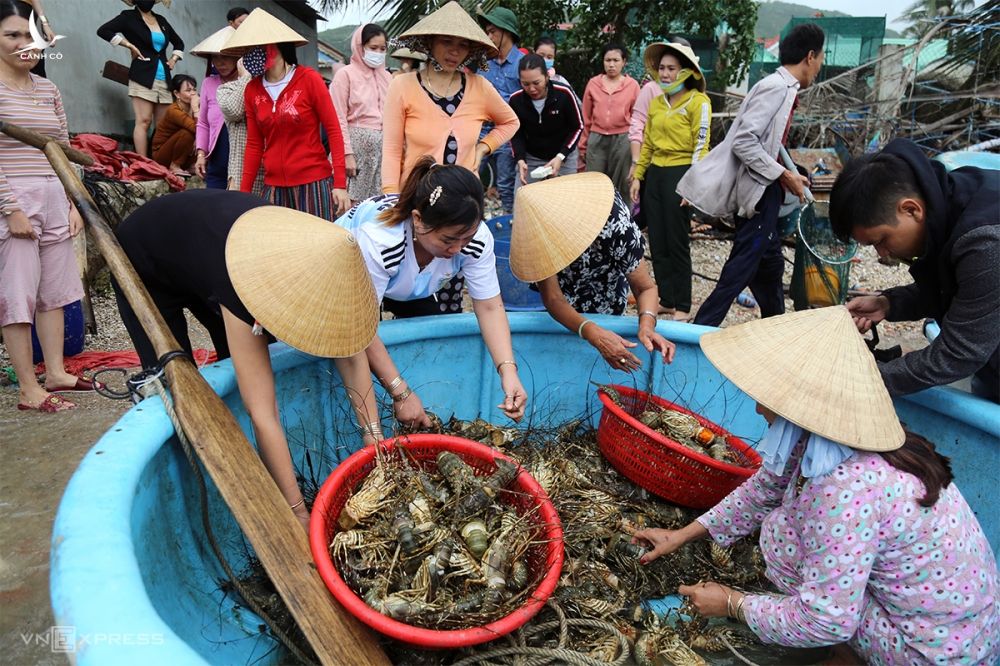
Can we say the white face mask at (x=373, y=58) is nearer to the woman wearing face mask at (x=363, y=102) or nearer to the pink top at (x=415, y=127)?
the woman wearing face mask at (x=363, y=102)

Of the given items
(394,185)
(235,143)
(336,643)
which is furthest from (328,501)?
(235,143)

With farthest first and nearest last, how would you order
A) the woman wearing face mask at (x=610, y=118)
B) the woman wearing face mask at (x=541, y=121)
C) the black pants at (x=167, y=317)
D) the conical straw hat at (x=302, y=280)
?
1. the woman wearing face mask at (x=610, y=118)
2. the woman wearing face mask at (x=541, y=121)
3. the black pants at (x=167, y=317)
4. the conical straw hat at (x=302, y=280)

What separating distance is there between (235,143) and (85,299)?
1.67m

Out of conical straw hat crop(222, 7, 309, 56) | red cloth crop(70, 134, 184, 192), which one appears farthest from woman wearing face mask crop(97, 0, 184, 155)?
conical straw hat crop(222, 7, 309, 56)

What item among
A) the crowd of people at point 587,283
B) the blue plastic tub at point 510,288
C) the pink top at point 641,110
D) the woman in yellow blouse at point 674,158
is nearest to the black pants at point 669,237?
the woman in yellow blouse at point 674,158

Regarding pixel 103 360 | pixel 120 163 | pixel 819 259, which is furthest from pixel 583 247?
pixel 120 163

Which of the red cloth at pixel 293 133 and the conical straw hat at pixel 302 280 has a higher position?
the red cloth at pixel 293 133

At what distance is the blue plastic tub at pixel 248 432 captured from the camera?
56.0 inches

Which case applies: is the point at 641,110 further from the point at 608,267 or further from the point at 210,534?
the point at 210,534

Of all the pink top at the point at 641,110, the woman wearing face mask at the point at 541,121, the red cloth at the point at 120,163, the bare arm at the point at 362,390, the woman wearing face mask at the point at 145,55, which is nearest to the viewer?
the bare arm at the point at 362,390

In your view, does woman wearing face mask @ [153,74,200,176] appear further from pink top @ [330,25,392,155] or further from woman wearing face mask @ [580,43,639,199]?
woman wearing face mask @ [580,43,639,199]

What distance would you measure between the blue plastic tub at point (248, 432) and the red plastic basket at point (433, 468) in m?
0.43

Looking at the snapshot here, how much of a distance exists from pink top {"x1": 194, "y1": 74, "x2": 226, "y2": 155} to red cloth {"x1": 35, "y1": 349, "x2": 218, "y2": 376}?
70.6 inches

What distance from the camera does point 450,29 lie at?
12.5ft
